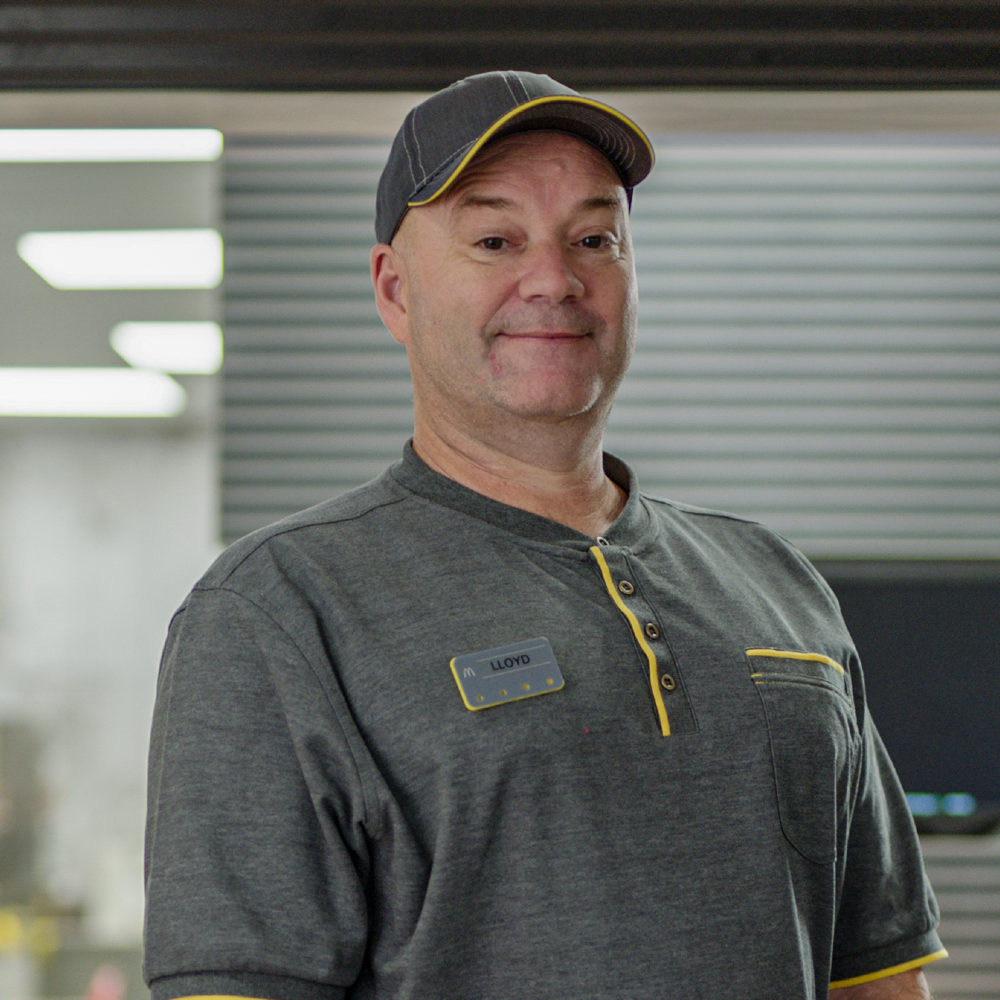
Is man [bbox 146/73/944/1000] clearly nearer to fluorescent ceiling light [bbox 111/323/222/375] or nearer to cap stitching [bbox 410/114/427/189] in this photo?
cap stitching [bbox 410/114/427/189]

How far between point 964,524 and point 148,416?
2463 mm

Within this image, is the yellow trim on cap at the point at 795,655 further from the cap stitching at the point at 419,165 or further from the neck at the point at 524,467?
the cap stitching at the point at 419,165

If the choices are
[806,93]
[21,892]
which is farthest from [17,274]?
[806,93]

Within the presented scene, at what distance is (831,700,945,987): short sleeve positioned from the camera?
4.55ft

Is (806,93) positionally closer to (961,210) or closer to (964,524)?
(961,210)

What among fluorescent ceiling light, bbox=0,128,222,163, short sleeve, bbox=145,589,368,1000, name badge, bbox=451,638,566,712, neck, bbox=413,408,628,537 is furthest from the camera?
fluorescent ceiling light, bbox=0,128,222,163

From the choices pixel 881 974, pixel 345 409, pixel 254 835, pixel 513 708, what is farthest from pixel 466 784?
pixel 345 409

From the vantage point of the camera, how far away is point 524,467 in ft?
4.38

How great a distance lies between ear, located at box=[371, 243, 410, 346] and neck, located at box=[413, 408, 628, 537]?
0.14 meters

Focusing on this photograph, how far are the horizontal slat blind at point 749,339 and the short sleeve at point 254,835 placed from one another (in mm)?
2043

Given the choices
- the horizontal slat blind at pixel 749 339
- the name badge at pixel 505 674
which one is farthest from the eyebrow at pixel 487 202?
the horizontal slat blind at pixel 749 339

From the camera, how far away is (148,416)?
3.29m

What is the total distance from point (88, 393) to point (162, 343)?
27cm

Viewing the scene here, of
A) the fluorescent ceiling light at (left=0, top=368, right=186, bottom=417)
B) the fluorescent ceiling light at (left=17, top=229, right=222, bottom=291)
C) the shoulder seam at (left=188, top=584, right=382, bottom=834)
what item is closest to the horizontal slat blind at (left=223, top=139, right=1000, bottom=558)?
the fluorescent ceiling light at (left=17, top=229, right=222, bottom=291)
